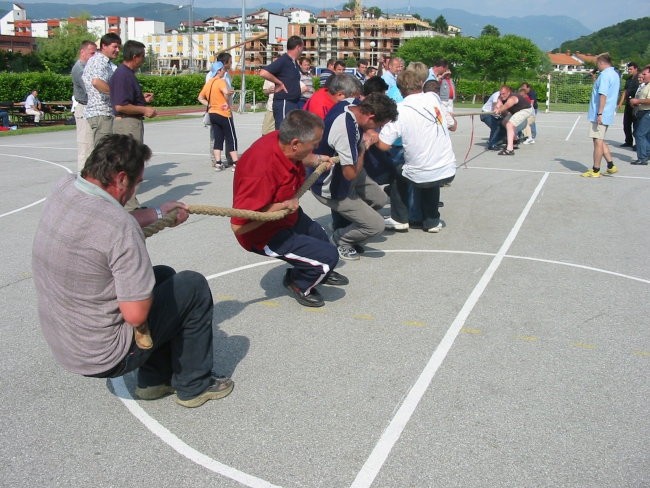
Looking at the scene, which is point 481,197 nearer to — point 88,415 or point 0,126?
point 88,415

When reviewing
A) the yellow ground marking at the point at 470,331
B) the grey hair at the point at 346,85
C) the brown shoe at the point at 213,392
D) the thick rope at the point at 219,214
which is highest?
the grey hair at the point at 346,85

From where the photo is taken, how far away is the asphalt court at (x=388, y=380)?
3320 mm

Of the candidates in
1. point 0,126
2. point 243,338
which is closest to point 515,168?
point 243,338

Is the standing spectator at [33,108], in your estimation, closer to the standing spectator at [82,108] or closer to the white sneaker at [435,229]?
A: the standing spectator at [82,108]

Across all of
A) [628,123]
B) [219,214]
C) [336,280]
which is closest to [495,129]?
[628,123]

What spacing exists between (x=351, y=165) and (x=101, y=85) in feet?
14.4

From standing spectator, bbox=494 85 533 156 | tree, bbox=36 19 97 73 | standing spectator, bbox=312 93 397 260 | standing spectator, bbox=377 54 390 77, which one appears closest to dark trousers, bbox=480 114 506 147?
standing spectator, bbox=494 85 533 156

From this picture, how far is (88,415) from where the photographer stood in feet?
12.4

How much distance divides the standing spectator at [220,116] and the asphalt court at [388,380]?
4629 mm

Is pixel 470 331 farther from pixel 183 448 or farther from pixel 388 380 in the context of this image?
pixel 183 448

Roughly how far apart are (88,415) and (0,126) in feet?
65.5

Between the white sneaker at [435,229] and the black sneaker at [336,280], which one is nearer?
the black sneaker at [336,280]

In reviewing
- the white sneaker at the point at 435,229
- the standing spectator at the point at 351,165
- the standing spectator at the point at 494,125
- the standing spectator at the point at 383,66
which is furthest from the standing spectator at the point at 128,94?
the standing spectator at the point at 494,125

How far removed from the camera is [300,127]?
15.7 ft
